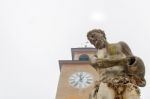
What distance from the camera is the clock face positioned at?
161 feet

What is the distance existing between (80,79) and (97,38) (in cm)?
4118

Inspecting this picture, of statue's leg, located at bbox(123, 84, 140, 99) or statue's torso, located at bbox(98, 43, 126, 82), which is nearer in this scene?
statue's leg, located at bbox(123, 84, 140, 99)

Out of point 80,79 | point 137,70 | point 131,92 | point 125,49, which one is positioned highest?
point 125,49

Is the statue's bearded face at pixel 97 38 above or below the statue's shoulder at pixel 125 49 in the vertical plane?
above

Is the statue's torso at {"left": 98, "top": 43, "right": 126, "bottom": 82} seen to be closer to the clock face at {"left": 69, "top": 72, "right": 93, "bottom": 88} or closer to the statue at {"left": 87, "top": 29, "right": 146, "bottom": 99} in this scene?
the statue at {"left": 87, "top": 29, "right": 146, "bottom": 99}

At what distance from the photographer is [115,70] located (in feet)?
25.1

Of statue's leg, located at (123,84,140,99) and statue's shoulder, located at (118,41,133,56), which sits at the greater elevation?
statue's shoulder, located at (118,41,133,56)

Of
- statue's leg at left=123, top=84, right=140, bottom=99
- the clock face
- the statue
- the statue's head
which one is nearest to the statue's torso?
the statue

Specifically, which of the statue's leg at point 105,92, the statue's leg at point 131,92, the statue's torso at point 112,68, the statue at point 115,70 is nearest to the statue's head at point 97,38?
the statue at point 115,70

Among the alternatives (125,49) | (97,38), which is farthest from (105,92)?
(97,38)

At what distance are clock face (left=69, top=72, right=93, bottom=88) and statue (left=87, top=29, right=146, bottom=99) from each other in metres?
40.7

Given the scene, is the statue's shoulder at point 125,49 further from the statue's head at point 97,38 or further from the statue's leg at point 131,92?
the statue's leg at point 131,92

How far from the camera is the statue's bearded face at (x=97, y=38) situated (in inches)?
322

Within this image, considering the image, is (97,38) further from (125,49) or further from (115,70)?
(115,70)
